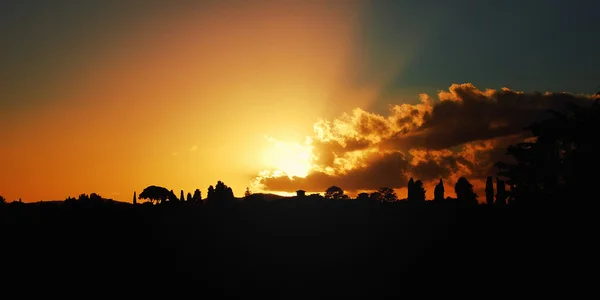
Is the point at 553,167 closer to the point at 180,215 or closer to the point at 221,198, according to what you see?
the point at 180,215

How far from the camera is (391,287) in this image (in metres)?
74.4

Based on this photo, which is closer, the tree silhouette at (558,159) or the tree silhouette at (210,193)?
the tree silhouette at (558,159)

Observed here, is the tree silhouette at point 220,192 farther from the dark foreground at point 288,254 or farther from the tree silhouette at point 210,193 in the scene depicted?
the dark foreground at point 288,254

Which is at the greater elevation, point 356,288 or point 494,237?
point 494,237

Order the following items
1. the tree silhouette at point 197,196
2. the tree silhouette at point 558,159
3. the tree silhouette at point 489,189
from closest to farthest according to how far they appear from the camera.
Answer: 1. the tree silhouette at point 558,159
2. the tree silhouette at point 489,189
3. the tree silhouette at point 197,196

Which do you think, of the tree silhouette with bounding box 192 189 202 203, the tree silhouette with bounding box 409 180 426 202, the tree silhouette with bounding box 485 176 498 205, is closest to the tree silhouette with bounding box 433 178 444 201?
the tree silhouette with bounding box 409 180 426 202

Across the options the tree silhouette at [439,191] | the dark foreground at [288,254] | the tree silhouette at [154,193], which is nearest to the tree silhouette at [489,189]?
the tree silhouette at [439,191]

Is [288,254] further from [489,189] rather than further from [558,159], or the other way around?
[489,189]

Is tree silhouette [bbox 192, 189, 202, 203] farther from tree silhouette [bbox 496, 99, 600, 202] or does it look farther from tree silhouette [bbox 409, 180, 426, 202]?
tree silhouette [bbox 496, 99, 600, 202]

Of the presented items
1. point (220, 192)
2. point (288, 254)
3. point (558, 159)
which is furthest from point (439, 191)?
point (558, 159)

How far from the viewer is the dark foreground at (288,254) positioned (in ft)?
197

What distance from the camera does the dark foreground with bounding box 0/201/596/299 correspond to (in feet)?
197

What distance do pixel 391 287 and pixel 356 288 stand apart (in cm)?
520

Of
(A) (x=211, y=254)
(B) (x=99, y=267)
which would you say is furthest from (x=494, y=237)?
(B) (x=99, y=267)
